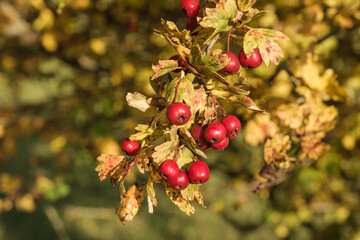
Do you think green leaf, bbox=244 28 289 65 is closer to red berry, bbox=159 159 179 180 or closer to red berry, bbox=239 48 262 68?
red berry, bbox=239 48 262 68

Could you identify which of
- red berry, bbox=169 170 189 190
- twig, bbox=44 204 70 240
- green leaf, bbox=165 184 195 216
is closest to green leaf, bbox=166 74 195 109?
red berry, bbox=169 170 189 190

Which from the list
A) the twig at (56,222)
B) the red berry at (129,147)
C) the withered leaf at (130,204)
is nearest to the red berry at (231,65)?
the red berry at (129,147)

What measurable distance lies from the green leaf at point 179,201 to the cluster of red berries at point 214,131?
22 cm

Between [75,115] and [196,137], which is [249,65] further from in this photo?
[75,115]

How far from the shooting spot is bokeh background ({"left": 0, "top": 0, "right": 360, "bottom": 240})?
8.85ft

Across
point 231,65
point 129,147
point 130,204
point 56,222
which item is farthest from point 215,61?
point 56,222

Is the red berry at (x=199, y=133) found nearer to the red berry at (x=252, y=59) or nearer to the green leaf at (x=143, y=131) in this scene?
the green leaf at (x=143, y=131)

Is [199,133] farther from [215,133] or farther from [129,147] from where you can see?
[129,147]

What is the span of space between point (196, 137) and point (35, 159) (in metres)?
3.64

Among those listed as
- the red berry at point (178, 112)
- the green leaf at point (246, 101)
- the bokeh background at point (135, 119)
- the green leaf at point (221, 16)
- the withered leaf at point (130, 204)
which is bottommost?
the bokeh background at point (135, 119)

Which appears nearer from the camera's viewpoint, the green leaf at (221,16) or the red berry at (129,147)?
the green leaf at (221,16)

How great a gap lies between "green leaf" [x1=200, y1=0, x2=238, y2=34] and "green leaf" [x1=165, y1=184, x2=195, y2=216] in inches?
25.9

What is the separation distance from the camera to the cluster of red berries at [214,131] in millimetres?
1236

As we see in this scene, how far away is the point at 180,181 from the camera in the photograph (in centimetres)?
125
